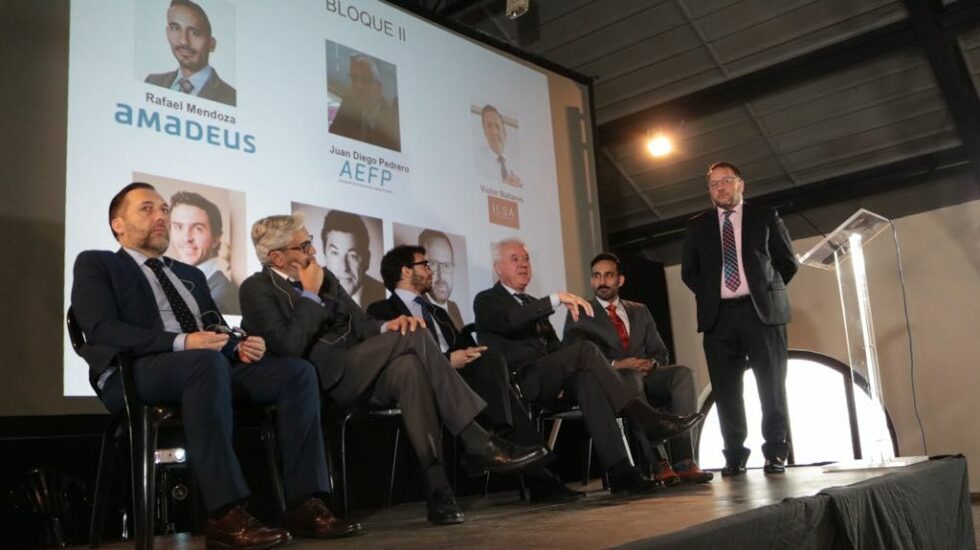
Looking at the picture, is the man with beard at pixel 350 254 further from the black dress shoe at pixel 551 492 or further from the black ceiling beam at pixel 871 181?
the black ceiling beam at pixel 871 181

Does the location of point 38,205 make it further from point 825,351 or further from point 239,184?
point 825,351

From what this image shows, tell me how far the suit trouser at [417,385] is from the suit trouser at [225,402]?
270mm

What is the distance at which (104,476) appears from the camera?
8.00ft

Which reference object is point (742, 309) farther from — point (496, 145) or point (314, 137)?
point (314, 137)

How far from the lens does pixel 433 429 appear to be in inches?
102

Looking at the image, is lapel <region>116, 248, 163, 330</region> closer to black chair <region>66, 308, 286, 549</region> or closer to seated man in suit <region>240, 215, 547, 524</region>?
black chair <region>66, 308, 286, 549</region>

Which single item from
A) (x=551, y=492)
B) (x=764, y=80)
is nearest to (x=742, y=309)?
(x=551, y=492)

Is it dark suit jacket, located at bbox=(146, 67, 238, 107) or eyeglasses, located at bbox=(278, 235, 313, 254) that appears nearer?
eyeglasses, located at bbox=(278, 235, 313, 254)

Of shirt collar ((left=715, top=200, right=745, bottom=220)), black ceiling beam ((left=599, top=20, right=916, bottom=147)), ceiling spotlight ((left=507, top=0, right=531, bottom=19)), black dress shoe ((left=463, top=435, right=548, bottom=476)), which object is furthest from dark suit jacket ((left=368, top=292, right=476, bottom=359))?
black ceiling beam ((left=599, top=20, right=916, bottom=147))

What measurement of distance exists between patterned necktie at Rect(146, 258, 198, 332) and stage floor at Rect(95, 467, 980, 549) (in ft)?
2.00

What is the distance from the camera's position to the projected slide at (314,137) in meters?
3.27

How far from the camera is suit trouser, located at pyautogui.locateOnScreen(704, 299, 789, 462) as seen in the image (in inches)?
147

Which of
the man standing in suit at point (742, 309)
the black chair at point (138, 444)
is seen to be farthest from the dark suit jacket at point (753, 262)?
the black chair at point (138, 444)

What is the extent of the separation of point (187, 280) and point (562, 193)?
3.13m
